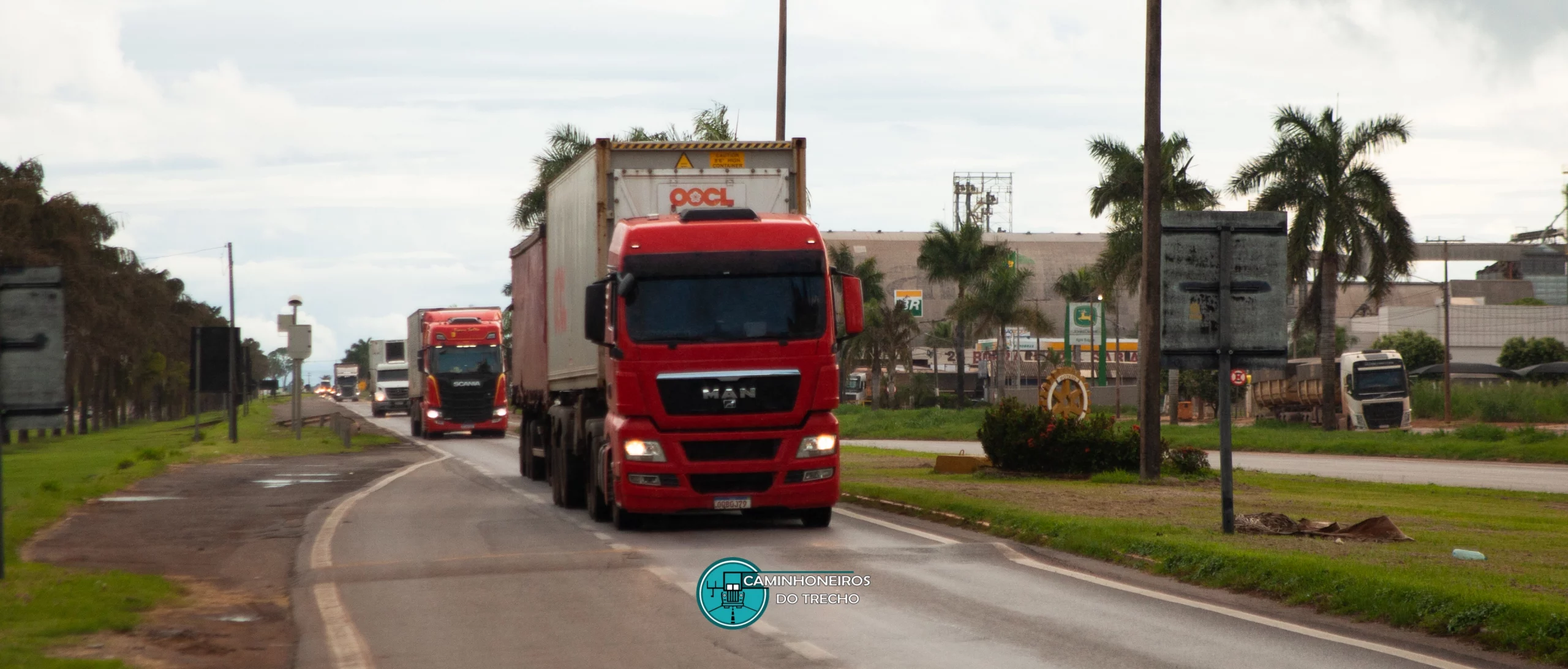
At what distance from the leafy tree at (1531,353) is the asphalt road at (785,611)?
85.9 meters

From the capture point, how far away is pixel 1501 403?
57.2 metres

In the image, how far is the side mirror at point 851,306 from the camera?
15.9 metres

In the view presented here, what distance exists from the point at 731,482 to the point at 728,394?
3.01 ft

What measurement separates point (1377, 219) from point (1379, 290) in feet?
8.22

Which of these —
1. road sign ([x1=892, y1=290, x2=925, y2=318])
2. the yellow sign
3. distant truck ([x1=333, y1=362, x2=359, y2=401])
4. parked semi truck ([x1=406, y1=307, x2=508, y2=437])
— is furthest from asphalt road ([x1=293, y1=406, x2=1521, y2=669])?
distant truck ([x1=333, y1=362, x2=359, y2=401])

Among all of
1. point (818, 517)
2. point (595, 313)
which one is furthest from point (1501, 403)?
point (595, 313)

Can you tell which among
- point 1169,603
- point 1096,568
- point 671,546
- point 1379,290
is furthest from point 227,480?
point 1379,290

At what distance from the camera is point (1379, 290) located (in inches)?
1909

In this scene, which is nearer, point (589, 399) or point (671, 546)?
point (671, 546)

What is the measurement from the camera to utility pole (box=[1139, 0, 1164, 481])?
73.9 feet

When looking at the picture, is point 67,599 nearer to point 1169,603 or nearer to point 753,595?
point 753,595

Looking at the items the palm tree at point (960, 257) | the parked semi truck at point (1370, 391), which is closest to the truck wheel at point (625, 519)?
the parked semi truck at point (1370, 391)

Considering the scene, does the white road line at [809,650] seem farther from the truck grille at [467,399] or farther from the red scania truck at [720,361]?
the truck grille at [467,399]

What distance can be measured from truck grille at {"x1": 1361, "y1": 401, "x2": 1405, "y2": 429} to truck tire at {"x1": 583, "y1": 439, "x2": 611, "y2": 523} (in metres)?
45.8
